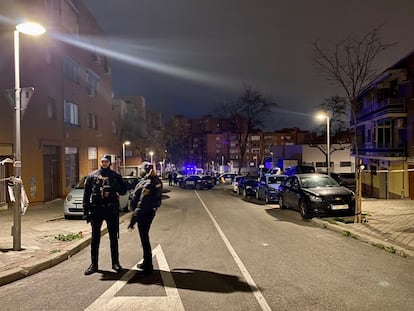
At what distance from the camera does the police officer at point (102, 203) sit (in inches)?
256

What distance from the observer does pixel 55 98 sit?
69.9 ft

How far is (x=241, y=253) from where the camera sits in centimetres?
800

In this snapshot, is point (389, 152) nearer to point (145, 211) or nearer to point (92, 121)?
point (92, 121)

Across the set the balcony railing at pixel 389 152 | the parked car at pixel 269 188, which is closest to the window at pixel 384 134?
the balcony railing at pixel 389 152

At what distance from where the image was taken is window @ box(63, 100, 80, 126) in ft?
77.2

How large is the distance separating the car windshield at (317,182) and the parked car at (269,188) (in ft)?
16.3

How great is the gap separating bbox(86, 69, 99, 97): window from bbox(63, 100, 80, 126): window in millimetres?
3615

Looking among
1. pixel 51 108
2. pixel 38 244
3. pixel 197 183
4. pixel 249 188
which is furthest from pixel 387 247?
pixel 197 183

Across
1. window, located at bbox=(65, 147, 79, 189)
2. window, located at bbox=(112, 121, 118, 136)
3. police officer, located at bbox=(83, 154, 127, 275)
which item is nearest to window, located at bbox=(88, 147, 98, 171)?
window, located at bbox=(65, 147, 79, 189)

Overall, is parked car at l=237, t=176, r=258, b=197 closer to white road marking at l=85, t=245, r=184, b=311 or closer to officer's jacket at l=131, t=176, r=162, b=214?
officer's jacket at l=131, t=176, r=162, b=214

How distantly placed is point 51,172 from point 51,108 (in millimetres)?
3449

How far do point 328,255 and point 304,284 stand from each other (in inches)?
86.8

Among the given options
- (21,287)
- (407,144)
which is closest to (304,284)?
(21,287)

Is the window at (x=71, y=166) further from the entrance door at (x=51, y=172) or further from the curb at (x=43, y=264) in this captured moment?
the curb at (x=43, y=264)
